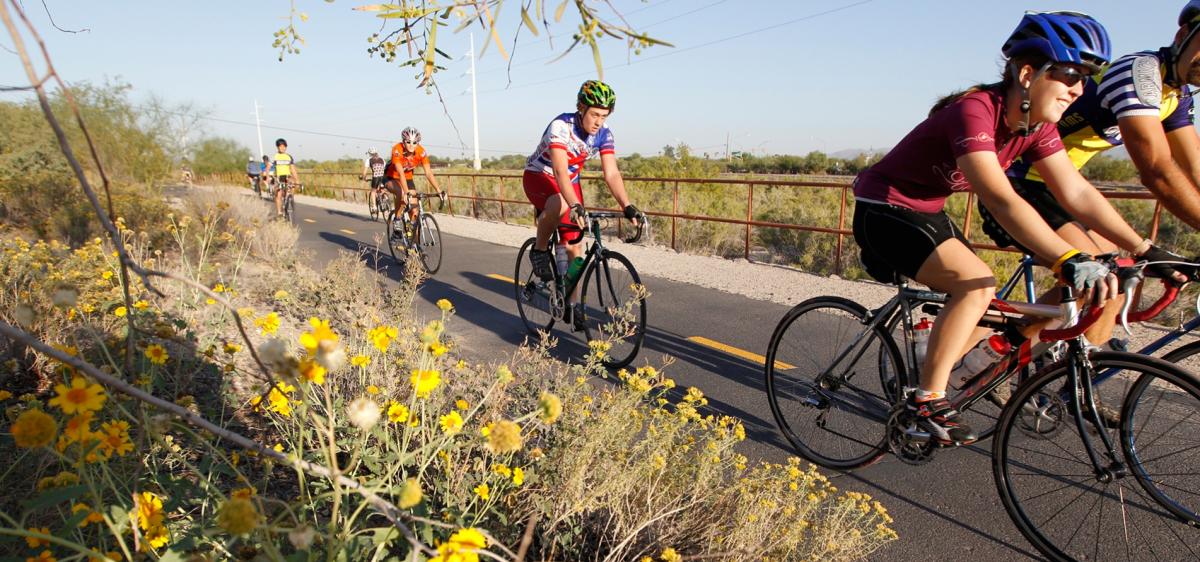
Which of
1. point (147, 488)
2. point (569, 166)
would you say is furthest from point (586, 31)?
point (569, 166)

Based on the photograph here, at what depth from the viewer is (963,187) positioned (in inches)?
111

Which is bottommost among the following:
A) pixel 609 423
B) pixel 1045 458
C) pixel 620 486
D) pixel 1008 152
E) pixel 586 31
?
pixel 1045 458

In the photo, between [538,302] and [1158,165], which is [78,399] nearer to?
[1158,165]

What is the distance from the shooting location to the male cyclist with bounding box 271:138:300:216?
15.6 m

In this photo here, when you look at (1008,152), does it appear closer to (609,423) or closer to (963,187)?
(963,187)

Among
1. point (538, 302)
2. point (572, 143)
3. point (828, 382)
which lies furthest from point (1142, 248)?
point (538, 302)

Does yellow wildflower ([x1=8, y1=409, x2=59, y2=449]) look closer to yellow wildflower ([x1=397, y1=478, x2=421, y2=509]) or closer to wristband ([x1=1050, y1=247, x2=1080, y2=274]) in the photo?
yellow wildflower ([x1=397, y1=478, x2=421, y2=509])

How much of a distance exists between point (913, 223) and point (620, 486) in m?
1.76

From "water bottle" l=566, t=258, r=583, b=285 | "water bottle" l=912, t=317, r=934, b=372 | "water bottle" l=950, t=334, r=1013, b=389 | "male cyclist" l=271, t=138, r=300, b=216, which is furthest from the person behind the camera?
"male cyclist" l=271, t=138, r=300, b=216

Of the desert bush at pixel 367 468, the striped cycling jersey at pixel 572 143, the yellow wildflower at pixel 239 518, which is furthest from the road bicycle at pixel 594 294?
the yellow wildflower at pixel 239 518

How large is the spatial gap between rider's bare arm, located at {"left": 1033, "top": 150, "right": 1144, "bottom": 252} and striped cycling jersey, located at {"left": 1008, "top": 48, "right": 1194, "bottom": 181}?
0.47 ft

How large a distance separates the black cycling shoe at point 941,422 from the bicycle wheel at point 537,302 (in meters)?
3.15

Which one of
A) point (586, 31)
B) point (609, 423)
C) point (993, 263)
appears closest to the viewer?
point (586, 31)

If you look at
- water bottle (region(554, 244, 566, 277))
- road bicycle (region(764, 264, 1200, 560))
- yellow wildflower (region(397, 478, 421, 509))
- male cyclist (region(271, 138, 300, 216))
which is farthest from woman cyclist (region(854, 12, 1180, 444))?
male cyclist (region(271, 138, 300, 216))
